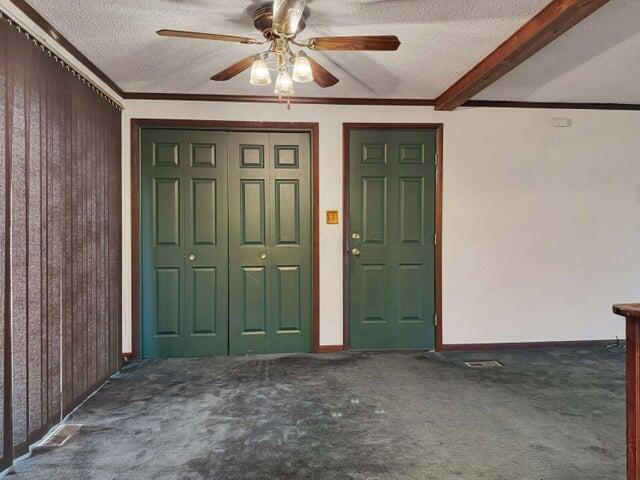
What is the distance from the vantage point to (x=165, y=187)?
11.0 feet

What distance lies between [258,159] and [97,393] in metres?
2.20

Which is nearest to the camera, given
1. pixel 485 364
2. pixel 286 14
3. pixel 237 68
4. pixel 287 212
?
pixel 286 14

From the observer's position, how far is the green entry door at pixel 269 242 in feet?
11.3

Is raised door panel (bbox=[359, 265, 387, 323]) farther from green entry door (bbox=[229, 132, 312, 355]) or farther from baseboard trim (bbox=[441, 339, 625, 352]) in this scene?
baseboard trim (bbox=[441, 339, 625, 352])

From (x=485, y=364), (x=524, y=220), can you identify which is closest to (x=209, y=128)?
(x=524, y=220)

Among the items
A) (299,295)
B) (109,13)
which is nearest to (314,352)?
(299,295)

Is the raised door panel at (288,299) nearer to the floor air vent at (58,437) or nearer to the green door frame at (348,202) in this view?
the green door frame at (348,202)

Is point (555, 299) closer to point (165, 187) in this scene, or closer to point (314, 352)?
point (314, 352)

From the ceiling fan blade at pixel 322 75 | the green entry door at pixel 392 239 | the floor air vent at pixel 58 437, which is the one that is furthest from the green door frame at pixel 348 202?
the floor air vent at pixel 58 437

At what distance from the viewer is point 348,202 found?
349cm

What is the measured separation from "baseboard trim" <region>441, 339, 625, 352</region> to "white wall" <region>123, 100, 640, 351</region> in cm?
5

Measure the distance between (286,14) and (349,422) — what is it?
2.17m

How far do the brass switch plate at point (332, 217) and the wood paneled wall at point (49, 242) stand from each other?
1794 mm

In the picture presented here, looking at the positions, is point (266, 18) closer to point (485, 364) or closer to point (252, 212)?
point (252, 212)
